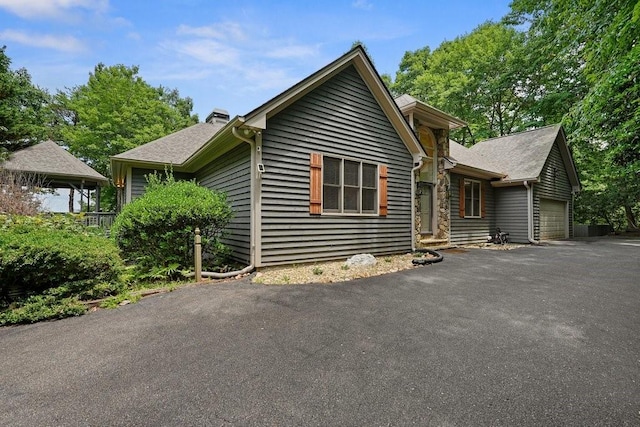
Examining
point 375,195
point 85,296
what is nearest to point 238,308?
point 85,296

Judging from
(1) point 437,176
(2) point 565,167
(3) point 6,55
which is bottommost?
(1) point 437,176

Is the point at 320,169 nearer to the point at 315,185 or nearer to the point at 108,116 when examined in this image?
the point at 315,185

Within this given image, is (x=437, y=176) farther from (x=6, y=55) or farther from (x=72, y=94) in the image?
(x=72, y=94)

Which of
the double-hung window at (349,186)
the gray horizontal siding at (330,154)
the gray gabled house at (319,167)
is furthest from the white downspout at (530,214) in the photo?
the double-hung window at (349,186)

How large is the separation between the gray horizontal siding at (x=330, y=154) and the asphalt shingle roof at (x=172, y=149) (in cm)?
338

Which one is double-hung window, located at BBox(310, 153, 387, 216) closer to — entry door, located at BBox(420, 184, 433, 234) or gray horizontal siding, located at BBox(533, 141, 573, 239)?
entry door, located at BBox(420, 184, 433, 234)

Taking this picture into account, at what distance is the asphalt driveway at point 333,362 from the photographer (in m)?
1.81

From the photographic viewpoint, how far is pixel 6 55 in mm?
14297

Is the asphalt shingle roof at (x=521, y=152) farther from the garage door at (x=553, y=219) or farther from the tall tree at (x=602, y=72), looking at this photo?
the tall tree at (x=602, y=72)

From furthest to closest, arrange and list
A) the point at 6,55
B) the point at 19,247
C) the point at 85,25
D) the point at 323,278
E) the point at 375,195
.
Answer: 1. the point at 6,55
2. the point at 85,25
3. the point at 375,195
4. the point at 323,278
5. the point at 19,247

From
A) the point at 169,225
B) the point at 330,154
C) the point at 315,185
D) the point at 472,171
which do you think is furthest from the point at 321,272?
the point at 472,171

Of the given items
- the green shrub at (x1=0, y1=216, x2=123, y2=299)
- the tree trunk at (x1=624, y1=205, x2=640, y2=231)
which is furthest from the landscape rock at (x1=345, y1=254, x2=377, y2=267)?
the tree trunk at (x1=624, y1=205, x2=640, y2=231)

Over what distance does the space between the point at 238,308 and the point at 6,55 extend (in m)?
20.2

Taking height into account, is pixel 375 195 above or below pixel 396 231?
above
